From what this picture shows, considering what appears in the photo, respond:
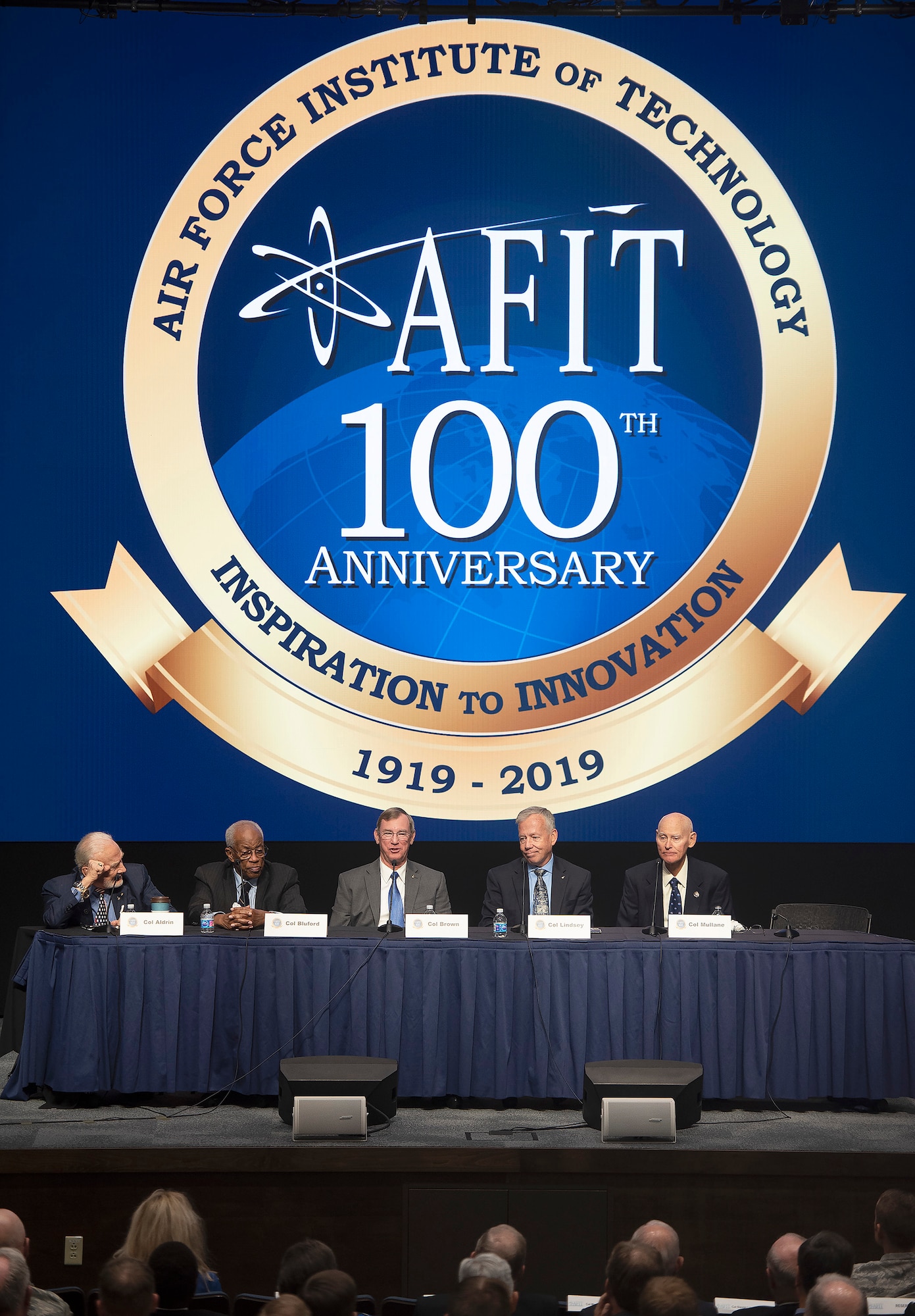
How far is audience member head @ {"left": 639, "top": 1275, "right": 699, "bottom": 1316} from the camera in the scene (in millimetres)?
2648

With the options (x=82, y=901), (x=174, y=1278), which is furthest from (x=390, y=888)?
(x=174, y=1278)

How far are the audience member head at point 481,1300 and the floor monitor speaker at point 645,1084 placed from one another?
6.84ft

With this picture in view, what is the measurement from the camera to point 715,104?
7.29m

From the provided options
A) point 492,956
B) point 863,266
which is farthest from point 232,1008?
point 863,266

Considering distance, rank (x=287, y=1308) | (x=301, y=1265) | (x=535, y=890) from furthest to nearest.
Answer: (x=535, y=890), (x=301, y=1265), (x=287, y=1308)

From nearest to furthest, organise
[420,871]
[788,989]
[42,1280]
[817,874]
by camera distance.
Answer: [42,1280]
[788,989]
[420,871]
[817,874]

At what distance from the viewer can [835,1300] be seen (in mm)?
2658

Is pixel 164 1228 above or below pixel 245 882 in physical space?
below

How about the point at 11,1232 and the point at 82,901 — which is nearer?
the point at 11,1232

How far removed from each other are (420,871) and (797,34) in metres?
4.74

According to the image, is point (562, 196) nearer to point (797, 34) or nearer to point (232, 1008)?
point (797, 34)

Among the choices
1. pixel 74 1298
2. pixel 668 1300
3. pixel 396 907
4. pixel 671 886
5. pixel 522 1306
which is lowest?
pixel 74 1298

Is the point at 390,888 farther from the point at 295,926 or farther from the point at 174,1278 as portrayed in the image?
the point at 174,1278

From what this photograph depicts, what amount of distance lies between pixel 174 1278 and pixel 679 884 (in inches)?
144
